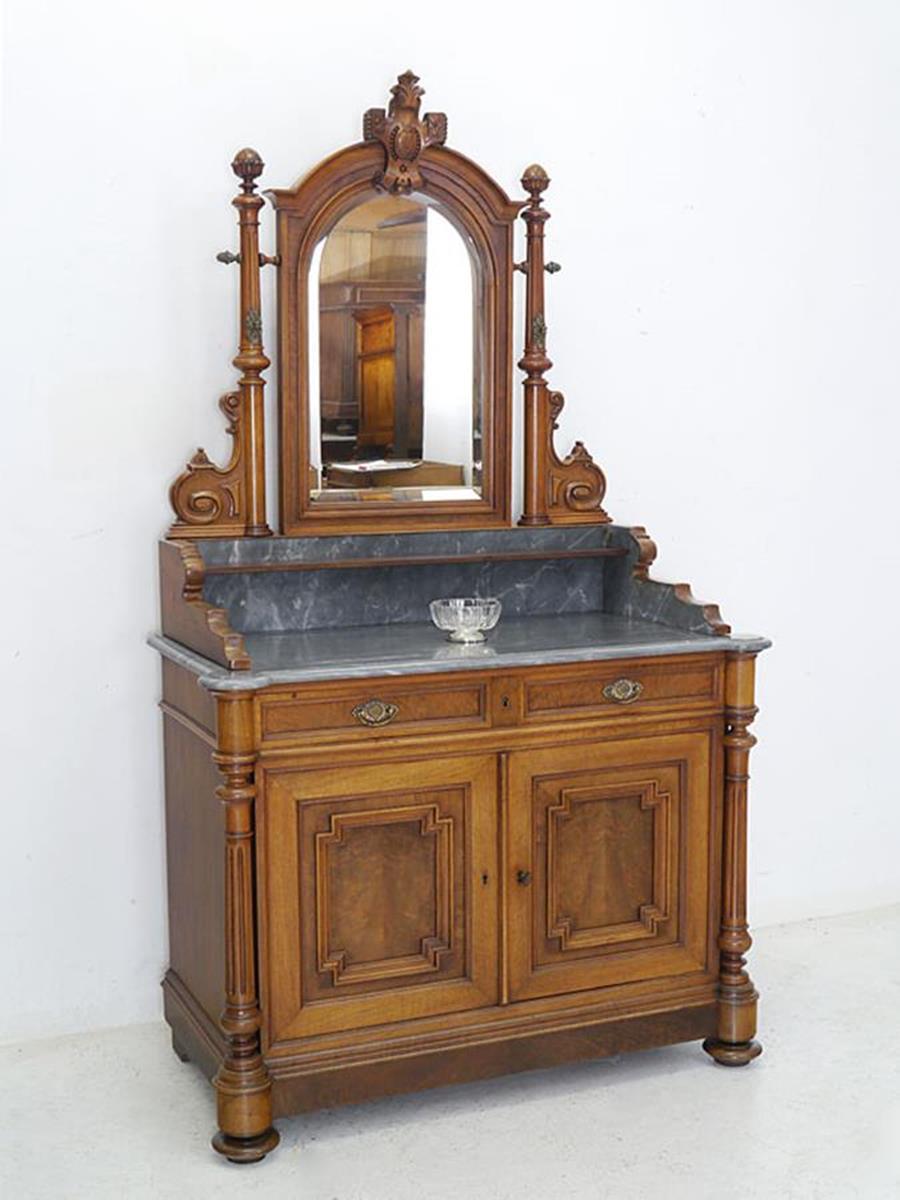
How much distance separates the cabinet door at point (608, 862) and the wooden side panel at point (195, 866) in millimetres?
621

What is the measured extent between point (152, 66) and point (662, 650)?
5.75 ft

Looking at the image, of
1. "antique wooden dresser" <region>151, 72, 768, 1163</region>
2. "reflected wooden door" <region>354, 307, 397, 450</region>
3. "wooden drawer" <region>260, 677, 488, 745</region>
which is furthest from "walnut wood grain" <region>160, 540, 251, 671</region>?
"reflected wooden door" <region>354, 307, 397, 450</region>

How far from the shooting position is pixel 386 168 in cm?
360

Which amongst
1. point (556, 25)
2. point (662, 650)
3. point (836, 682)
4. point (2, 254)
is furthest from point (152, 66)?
point (836, 682)

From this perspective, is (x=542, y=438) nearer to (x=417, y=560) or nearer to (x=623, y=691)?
(x=417, y=560)

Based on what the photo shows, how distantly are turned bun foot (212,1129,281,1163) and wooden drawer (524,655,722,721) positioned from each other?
100 centimetres

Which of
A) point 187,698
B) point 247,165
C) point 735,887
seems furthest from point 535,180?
point 735,887

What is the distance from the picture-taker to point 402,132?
357 centimetres

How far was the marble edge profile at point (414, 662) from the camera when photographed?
3.00 metres

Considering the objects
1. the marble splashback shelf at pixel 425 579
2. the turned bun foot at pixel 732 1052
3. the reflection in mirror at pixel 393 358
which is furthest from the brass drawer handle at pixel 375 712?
the turned bun foot at pixel 732 1052

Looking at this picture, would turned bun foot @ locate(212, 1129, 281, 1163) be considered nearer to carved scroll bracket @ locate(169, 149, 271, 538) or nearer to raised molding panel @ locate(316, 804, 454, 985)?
raised molding panel @ locate(316, 804, 454, 985)

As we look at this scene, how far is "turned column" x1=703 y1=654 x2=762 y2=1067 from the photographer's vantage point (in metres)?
3.46

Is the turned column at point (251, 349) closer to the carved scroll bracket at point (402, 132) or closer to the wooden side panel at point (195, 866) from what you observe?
the carved scroll bracket at point (402, 132)

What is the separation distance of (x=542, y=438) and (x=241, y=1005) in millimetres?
1575
